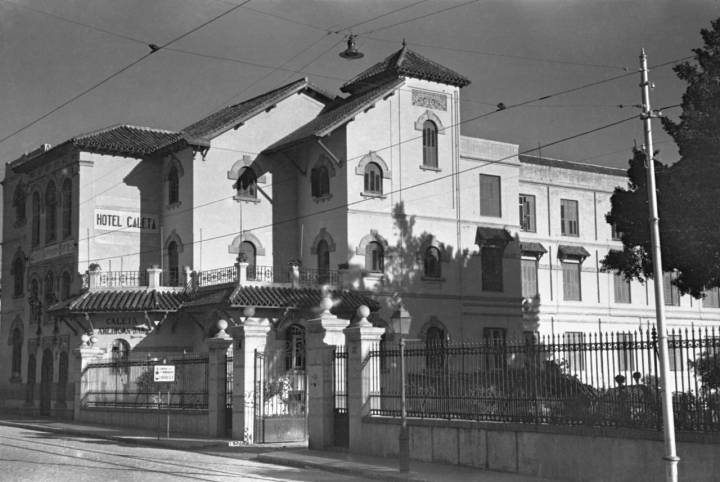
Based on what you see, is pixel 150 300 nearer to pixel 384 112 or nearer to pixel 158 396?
pixel 158 396

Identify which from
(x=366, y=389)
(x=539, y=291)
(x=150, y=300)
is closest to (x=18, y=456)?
(x=366, y=389)

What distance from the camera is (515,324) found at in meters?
43.5

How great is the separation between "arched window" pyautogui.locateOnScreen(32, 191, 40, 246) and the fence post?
27689 mm

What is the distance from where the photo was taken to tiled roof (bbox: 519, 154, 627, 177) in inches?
1866

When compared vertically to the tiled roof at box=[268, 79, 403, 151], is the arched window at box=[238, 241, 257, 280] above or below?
below

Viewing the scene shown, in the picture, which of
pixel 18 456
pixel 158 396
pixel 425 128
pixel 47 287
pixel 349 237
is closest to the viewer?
pixel 18 456

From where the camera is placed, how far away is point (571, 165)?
49.3m

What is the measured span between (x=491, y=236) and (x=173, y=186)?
14.2 m

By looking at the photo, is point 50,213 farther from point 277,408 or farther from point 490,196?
point 277,408

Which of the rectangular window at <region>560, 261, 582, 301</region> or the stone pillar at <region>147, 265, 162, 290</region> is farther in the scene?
the rectangular window at <region>560, 261, 582, 301</region>

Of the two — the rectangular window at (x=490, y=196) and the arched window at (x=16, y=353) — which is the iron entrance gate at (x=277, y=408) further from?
the arched window at (x=16, y=353)

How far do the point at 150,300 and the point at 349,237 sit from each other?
27.5 feet

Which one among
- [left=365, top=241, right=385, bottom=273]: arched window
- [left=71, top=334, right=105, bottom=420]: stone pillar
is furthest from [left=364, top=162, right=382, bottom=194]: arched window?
[left=71, top=334, right=105, bottom=420]: stone pillar

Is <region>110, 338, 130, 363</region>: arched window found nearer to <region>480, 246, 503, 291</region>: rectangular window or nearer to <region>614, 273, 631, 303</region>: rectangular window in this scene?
<region>480, 246, 503, 291</region>: rectangular window
